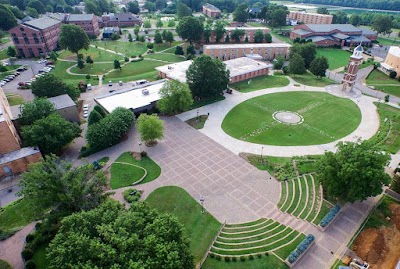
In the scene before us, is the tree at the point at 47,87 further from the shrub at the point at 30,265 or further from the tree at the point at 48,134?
the shrub at the point at 30,265

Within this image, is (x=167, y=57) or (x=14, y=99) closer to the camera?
(x=14, y=99)

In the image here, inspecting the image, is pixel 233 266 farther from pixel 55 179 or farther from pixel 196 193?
pixel 55 179

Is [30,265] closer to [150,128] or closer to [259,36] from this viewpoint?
[150,128]

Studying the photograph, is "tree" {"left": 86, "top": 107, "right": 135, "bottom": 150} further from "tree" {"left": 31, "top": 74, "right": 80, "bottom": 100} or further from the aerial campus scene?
"tree" {"left": 31, "top": 74, "right": 80, "bottom": 100}

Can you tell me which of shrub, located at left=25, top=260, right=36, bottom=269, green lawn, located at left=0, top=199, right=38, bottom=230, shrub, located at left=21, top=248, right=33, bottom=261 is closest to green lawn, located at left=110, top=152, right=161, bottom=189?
green lawn, located at left=0, top=199, right=38, bottom=230

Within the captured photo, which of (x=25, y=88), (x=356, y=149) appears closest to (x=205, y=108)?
(x=356, y=149)

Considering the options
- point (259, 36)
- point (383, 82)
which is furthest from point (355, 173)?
point (259, 36)
